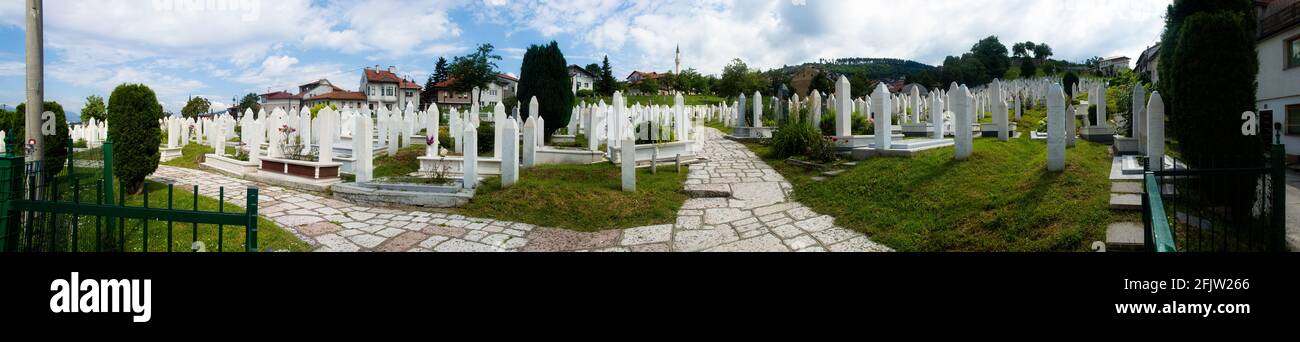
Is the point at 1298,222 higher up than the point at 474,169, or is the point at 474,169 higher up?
the point at 474,169

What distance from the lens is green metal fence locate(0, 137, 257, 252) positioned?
3047 millimetres

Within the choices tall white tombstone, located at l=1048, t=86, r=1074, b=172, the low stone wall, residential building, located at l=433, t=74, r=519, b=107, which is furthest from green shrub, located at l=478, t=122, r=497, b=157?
residential building, located at l=433, t=74, r=519, b=107

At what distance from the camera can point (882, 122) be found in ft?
28.8

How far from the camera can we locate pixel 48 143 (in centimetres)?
1041

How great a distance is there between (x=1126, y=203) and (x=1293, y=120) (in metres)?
14.9

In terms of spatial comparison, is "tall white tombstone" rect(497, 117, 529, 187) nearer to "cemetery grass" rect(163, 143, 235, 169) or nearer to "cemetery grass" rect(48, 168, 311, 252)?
"cemetery grass" rect(48, 168, 311, 252)

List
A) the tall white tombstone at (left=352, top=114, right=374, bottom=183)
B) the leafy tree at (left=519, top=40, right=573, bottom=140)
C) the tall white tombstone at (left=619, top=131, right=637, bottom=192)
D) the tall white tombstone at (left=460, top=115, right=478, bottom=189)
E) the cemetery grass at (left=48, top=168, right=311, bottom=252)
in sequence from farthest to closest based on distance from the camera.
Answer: the leafy tree at (left=519, top=40, right=573, bottom=140) → the tall white tombstone at (left=352, top=114, right=374, bottom=183) → the tall white tombstone at (left=460, top=115, right=478, bottom=189) → the tall white tombstone at (left=619, top=131, right=637, bottom=192) → the cemetery grass at (left=48, top=168, right=311, bottom=252)

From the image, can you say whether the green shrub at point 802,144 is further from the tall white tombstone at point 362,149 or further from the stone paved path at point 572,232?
the tall white tombstone at point 362,149

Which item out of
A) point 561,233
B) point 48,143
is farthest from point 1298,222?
point 48,143

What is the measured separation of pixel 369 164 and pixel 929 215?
7.25 metres

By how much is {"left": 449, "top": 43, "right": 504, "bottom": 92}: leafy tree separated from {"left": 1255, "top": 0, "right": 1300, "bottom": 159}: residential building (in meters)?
28.9

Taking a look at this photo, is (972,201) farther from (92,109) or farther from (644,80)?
(644,80)

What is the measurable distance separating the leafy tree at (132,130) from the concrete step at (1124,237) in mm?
10933
